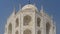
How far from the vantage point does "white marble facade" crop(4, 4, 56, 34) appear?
52531 millimetres

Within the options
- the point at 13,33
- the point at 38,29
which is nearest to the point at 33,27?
the point at 38,29

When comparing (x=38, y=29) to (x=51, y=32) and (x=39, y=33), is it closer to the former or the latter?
(x=39, y=33)

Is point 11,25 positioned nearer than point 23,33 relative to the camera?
No

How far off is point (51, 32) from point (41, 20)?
380 cm

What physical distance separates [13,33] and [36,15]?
5860 millimetres

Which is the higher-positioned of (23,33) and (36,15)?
(36,15)

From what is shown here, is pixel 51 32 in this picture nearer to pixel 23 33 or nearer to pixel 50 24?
pixel 50 24

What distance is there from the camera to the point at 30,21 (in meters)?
53.6

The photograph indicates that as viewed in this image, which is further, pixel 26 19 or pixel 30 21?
pixel 26 19

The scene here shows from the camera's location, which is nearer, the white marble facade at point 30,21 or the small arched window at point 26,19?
the white marble facade at point 30,21

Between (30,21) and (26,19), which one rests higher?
(26,19)

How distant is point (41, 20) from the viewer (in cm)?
5388

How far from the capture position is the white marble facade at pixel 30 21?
52.5 m

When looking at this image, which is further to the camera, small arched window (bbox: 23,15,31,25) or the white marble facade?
small arched window (bbox: 23,15,31,25)
